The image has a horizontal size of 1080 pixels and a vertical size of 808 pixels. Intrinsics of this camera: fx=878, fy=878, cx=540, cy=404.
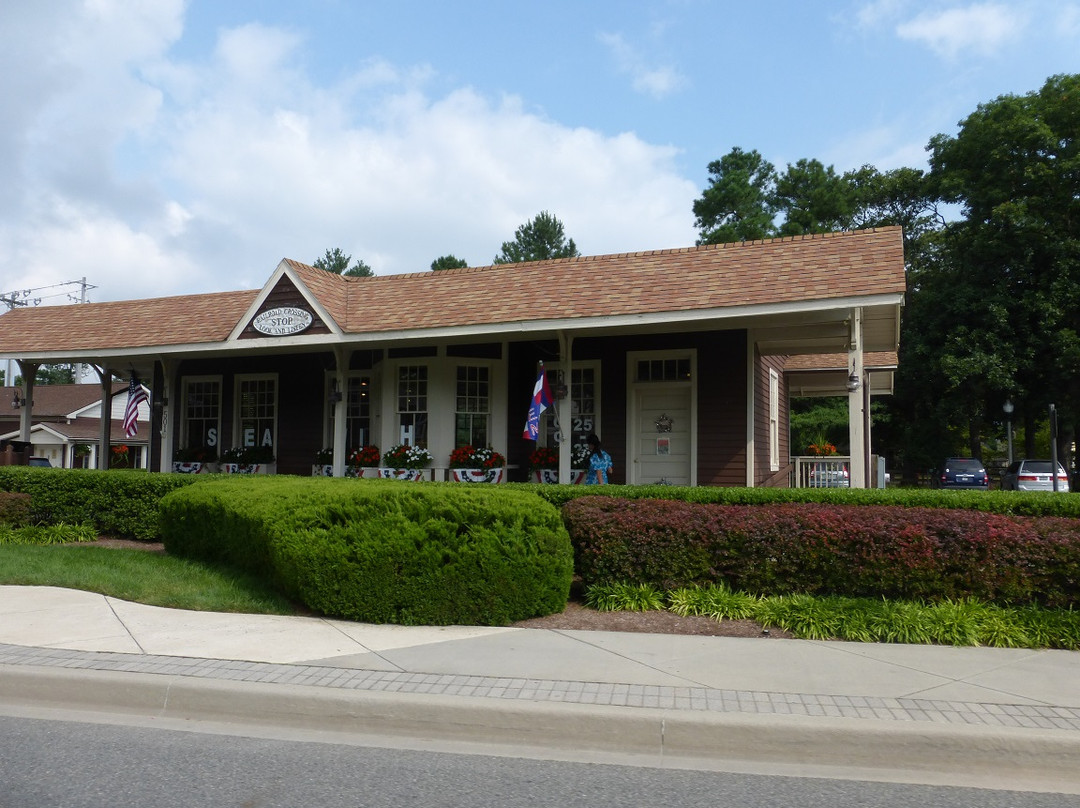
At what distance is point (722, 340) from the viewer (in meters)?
14.1

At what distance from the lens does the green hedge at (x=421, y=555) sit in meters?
7.59

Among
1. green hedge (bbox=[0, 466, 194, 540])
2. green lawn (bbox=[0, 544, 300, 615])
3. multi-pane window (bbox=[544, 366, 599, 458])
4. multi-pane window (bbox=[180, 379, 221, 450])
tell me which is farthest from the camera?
multi-pane window (bbox=[180, 379, 221, 450])

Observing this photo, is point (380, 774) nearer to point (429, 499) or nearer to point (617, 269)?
point (429, 499)

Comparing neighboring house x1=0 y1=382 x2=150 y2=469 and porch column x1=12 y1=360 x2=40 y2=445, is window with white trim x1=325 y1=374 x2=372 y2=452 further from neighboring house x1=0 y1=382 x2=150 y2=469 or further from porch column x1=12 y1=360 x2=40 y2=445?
neighboring house x1=0 y1=382 x2=150 y2=469

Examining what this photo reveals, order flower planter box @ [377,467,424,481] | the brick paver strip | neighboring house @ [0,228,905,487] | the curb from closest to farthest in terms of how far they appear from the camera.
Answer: the curb
the brick paver strip
neighboring house @ [0,228,905,487]
flower planter box @ [377,467,424,481]

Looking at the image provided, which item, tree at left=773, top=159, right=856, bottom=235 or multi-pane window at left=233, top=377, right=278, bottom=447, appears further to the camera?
tree at left=773, top=159, right=856, bottom=235

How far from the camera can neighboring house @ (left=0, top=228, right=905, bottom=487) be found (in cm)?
1212

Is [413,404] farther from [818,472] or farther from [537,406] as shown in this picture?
[818,472]

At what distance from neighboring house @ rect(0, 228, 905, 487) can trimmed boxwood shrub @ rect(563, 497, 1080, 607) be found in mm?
3114

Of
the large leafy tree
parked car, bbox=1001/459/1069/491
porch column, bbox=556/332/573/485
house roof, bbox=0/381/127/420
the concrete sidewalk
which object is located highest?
the large leafy tree

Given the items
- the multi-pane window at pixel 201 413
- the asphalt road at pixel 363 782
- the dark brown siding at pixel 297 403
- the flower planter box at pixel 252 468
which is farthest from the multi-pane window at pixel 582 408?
the asphalt road at pixel 363 782

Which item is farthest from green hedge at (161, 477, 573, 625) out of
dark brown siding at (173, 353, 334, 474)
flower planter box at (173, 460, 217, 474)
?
flower planter box at (173, 460, 217, 474)

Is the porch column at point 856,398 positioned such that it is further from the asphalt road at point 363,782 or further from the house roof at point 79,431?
the house roof at point 79,431

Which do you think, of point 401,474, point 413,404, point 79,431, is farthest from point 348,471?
point 79,431
